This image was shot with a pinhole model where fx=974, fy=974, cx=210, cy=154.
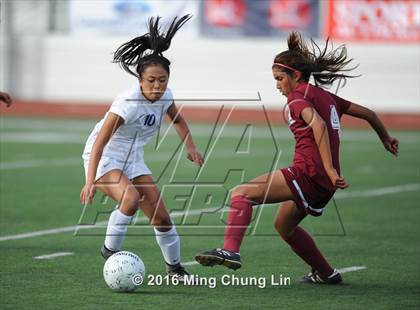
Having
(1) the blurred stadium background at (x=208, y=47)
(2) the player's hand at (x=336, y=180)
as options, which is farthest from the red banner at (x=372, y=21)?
(2) the player's hand at (x=336, y=180)

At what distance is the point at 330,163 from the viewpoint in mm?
7246

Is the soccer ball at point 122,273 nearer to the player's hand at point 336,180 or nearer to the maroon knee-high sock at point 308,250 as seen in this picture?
the maroon knee-high sock at point 308,250

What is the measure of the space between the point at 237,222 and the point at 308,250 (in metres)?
0.86

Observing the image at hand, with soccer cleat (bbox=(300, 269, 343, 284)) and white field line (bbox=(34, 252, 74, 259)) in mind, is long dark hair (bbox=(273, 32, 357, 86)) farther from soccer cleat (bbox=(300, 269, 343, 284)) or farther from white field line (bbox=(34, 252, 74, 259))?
white field line (bbox=(34, 252, 74, 259))

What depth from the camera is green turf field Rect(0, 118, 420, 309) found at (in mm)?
7246

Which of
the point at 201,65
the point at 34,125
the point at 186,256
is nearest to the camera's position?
the point at 186,256

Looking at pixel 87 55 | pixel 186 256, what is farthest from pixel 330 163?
pixel 87 55

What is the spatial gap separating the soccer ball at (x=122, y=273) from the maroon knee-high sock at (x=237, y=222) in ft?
2.29

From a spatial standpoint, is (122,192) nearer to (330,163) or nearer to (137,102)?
(137,102)

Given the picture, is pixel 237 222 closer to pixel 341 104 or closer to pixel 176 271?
pixel 176 271

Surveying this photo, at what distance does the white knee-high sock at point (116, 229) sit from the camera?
7719 millimetres

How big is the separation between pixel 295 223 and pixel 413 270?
1.41 meters

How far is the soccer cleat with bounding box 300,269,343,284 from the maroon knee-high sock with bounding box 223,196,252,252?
0.96 meters

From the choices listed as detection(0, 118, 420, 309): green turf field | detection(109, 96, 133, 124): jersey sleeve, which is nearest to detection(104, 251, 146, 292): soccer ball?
detection(0, 118, 420, 309): green turf field
